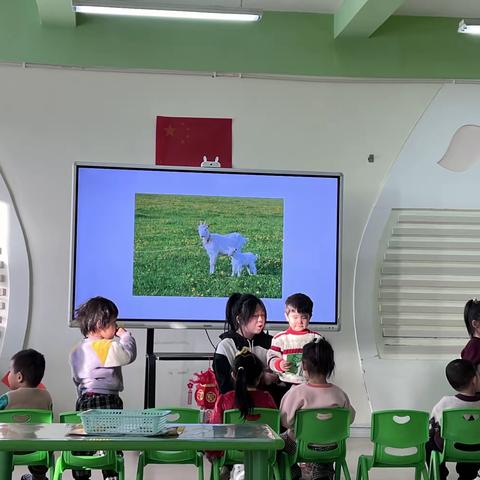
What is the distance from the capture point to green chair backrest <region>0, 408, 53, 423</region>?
11.8ft

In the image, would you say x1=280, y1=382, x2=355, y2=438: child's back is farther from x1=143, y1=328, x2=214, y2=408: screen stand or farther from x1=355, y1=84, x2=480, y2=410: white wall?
x1=355, y1=84, x2=480, y2=410: white wall

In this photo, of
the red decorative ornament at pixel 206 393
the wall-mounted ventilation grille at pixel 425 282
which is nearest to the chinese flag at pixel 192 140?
the wall-mounted ventilation grille at pixel 425 282

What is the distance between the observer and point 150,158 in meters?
6.51

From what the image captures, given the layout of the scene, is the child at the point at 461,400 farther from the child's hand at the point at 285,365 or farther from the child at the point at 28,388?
the child at the point at 28,388

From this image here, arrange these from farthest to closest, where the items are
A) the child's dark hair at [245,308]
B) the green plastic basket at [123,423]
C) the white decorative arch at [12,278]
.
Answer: the white decorative arch at [12,278] → the child's dark hair at [245,308] → the green plastic basket at [123,423]

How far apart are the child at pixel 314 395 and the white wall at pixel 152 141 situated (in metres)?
2.51

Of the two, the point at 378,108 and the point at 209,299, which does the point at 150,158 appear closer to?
the point at 209,299

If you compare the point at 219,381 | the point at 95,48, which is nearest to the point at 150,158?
the point at 95,48

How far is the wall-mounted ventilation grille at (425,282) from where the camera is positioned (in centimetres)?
667

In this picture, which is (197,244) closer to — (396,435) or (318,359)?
(318,359)

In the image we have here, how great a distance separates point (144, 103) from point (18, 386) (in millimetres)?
2995

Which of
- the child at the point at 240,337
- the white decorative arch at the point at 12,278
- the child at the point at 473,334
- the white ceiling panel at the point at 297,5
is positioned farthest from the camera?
the white ceiling panel at the point at 297,5

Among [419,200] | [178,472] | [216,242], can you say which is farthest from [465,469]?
[419,200]

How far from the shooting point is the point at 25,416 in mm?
3619
